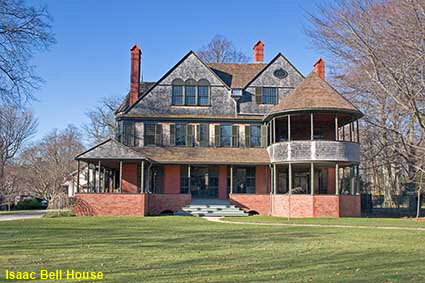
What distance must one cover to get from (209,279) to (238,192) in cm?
2191

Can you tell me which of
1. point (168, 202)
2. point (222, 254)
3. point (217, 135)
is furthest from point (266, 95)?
point (222, 254)

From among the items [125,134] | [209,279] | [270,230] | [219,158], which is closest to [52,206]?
[125,134]

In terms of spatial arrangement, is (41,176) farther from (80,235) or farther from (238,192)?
(80,235)

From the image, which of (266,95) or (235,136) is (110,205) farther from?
(266,95)

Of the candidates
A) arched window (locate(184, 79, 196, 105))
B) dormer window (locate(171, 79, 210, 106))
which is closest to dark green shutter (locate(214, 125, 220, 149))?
dormer window (locate(171, 79, 210, 106))

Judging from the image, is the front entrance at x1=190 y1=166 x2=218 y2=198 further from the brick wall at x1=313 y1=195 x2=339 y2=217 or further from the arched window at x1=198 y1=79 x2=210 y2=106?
the brick wall at x1=313 y1=195 x2=339 y2=217

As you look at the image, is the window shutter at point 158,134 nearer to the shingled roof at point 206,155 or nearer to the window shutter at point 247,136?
the shingled roof at point 206,155

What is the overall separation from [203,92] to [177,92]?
1692 millimetres

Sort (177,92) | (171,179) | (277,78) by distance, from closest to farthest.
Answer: (171,179)
(177,92)
(277,78)

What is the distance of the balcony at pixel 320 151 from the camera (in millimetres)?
25578

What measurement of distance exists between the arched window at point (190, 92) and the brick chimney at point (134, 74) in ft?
10.5

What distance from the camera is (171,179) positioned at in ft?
97.0

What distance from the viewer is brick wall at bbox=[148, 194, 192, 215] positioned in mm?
28641

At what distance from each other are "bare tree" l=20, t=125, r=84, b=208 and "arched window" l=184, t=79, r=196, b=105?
22.4 metres
